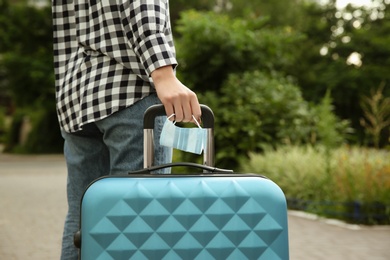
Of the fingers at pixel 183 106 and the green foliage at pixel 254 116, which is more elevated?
the fingers at pixel 183 106

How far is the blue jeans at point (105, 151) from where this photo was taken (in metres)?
2.06

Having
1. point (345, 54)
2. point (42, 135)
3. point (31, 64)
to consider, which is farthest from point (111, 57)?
point (345, 54)

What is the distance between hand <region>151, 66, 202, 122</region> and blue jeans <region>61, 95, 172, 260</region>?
119mm

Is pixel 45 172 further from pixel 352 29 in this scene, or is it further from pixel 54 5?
pixel 352 29

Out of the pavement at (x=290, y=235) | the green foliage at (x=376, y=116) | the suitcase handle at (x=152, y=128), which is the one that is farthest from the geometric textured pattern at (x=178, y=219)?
the green foliage at (x=376, y=116)

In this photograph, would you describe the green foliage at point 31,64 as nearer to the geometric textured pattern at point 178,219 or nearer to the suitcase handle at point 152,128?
the suitcase handle at point 152,128

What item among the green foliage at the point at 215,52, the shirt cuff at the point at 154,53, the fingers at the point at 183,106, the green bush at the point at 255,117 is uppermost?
the shirt cuff at the point at 154,53

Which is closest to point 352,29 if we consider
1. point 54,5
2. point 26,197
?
point 26,197

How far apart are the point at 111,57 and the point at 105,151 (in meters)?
0.34

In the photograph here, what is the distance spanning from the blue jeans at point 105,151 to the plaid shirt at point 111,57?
0.03 m

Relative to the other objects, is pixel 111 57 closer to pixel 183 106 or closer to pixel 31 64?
pixel 183 106

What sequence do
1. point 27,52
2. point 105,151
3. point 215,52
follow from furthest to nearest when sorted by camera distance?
1. point 27,52
2. point 215,52
3. point 105,151

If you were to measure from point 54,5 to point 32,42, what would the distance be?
26.4 metres

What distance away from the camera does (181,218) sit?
6.15ft
